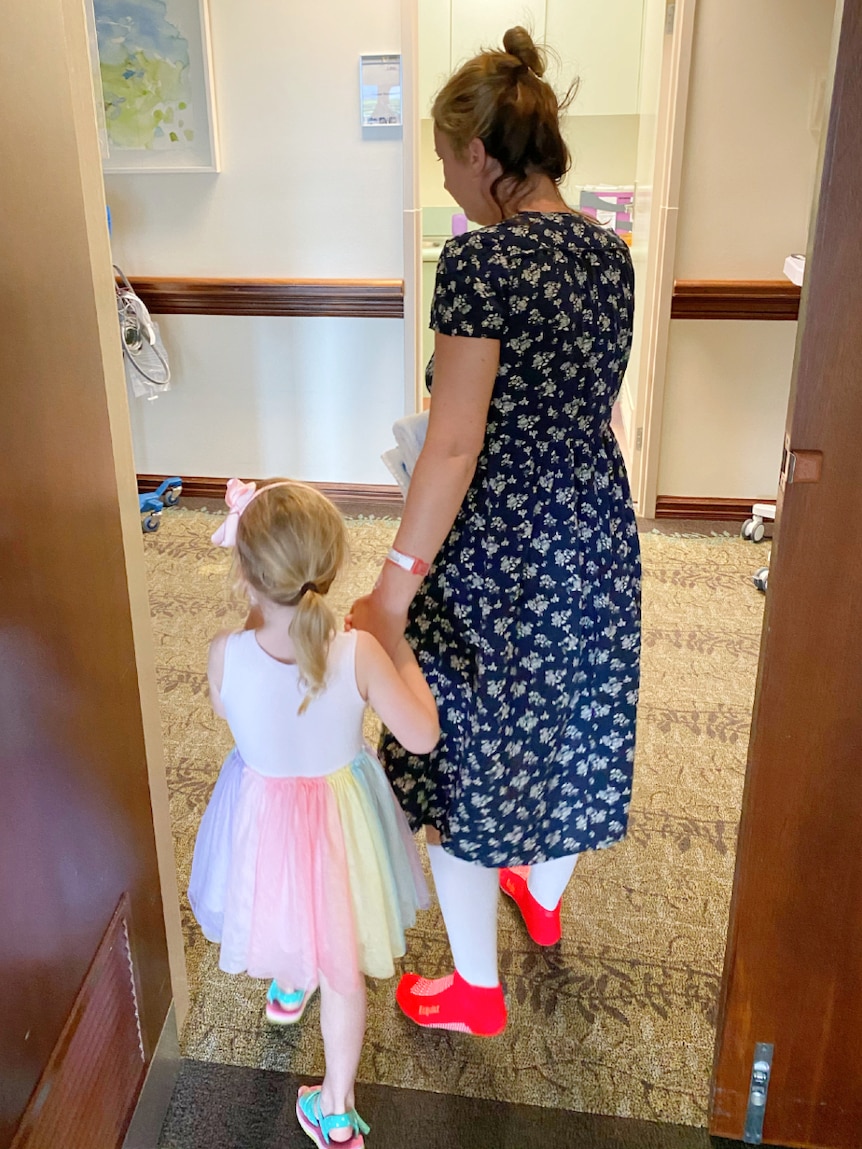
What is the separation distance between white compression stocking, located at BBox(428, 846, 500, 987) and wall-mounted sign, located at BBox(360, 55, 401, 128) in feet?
8.88

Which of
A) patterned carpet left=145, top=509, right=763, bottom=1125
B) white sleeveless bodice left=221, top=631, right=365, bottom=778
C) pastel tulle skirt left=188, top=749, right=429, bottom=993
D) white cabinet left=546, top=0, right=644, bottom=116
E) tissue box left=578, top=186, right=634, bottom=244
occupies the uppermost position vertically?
white cabinet left=546, top=0, right=644, bottom=116

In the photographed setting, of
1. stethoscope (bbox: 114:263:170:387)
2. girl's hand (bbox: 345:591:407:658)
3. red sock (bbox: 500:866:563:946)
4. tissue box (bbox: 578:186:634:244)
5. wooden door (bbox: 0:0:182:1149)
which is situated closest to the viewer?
wooden door (bbox: 0:0:182:1149)

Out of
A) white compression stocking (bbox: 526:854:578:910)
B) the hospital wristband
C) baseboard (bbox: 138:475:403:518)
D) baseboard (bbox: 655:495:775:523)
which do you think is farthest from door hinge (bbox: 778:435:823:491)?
baseboard (bbox: 138:475:403:518)

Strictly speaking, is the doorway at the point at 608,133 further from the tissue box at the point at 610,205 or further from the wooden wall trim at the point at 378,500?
the wooden wall trim at the point at 378,500

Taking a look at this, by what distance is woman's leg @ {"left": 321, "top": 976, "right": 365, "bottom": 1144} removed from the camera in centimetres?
135

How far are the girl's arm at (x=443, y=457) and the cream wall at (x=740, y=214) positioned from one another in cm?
244

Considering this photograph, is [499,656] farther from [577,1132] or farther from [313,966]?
[577,1132]

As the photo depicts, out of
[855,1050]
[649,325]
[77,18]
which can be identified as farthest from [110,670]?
[649,325]

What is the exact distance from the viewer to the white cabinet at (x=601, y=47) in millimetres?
4605

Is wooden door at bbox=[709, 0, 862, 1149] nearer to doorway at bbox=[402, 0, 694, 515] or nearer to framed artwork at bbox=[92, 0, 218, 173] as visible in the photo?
doorway at bbox=[402, 0, 694, 515]

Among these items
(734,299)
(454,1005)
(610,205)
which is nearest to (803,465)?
(454,1005)

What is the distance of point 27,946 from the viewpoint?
1002 mm

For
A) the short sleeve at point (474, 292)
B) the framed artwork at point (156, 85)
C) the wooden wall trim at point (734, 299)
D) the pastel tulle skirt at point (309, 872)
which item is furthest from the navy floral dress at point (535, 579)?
the framed artwork at point (156, 85)

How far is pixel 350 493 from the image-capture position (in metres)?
3.93
